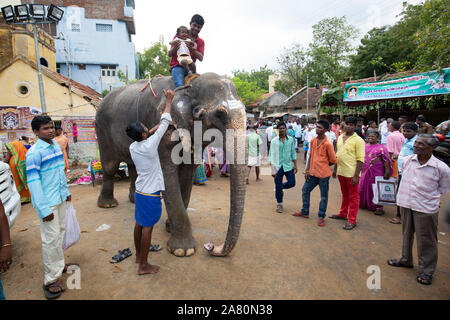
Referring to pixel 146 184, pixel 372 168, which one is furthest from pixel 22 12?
pixel 372 168

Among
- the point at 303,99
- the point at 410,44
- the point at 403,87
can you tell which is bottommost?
the point at 403,87

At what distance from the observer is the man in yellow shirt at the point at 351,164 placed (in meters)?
4.53

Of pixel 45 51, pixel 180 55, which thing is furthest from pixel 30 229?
pixel 45 51

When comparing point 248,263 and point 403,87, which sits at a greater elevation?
point 403,87

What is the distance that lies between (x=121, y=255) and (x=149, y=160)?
4.78 ft

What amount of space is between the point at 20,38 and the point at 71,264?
1732cm

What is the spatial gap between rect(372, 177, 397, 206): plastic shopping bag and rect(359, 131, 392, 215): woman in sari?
0.40 ft

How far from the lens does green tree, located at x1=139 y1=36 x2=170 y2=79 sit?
31.7 meters

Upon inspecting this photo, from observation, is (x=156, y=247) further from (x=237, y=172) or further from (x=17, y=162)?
(x=17, y=162)

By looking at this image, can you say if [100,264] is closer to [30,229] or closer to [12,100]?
[30,229]

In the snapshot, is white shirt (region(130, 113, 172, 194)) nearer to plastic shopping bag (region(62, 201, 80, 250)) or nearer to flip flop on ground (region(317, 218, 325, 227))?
plastic shopping bag (region(62, 201, 80, 250))

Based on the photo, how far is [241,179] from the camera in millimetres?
2908

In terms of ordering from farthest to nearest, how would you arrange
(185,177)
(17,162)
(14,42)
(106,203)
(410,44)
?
(410,44), (14,42), (106,203), (17,162), (185,177)

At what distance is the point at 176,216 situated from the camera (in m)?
3.42
